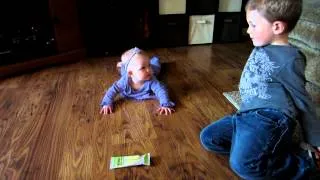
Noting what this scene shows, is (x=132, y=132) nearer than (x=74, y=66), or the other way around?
(x=132, y=132)

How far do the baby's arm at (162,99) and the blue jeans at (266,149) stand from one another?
1.43 feet

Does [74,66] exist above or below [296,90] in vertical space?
below

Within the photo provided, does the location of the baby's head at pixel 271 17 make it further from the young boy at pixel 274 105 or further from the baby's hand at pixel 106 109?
the baby's hand at pixel 106 109

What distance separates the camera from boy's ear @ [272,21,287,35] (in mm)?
852

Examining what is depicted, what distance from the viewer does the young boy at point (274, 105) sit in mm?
858

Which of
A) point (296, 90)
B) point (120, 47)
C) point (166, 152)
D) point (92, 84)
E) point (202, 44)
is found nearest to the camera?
point (296, 90)

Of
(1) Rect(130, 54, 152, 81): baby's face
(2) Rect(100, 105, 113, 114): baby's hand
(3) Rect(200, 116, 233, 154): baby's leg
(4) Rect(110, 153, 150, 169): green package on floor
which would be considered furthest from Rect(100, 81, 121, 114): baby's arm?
(3) Rect(200, 116, 233, 154): baby's leg

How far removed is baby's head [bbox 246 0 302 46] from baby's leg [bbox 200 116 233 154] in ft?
1.05

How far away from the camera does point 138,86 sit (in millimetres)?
1461

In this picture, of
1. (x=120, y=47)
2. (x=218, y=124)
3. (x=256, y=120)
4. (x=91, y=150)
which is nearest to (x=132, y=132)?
(x=91, y=150)

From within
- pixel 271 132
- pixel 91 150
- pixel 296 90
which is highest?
pixel 296 90

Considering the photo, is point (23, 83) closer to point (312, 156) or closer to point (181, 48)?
point (181, 48)

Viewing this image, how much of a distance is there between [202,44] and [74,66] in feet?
3.28

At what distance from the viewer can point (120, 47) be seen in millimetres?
2146
